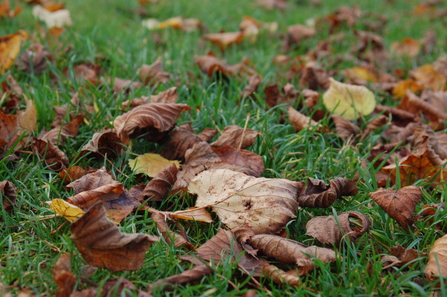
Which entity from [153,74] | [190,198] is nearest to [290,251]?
[190,198]

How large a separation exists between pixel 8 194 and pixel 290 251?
3.31 feet

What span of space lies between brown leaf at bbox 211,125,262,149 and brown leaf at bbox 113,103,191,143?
215 mm

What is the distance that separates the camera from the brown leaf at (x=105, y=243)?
1206 millimetres

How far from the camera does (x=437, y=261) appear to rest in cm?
128

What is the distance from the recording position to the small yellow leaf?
4.60ft

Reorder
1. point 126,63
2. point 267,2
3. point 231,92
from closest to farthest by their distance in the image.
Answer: point 231,92 < point 126,63 < point 267,2

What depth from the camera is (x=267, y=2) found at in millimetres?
4664

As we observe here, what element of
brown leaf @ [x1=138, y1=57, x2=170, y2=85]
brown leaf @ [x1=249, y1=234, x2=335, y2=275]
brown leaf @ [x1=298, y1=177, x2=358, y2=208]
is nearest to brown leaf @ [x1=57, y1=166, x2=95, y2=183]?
brown leaf @ [x1=249, y1=234, x2=335, y2=275]

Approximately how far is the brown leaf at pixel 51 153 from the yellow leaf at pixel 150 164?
276mm

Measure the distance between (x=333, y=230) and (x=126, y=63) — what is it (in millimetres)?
1792

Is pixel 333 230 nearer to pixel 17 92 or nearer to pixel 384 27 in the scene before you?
pixel 17 92

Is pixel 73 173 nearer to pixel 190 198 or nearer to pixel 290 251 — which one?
pixel 190 198

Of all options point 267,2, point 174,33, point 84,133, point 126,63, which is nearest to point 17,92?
point 84,133

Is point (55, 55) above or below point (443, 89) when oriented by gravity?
above
